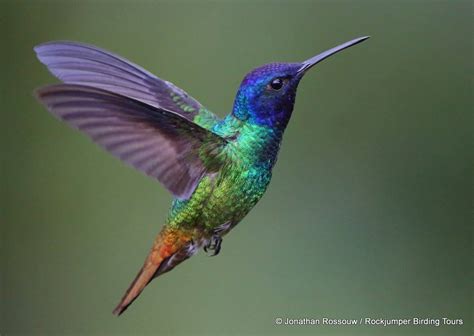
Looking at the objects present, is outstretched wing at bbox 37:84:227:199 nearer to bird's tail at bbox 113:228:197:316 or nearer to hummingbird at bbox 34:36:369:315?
hummingbird at bbox 34:36:369:315

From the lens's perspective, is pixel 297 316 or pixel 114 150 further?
pixel 297 316

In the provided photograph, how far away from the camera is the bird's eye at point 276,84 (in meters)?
1.60

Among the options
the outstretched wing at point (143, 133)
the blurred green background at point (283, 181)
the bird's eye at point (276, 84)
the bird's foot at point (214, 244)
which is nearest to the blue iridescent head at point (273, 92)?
the bird's eye at point (276, 84)

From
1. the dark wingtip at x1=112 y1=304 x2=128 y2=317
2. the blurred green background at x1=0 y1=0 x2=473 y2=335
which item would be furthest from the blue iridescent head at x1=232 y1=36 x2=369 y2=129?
the blurred green background at x1=0 y1=0 x2=473 y2=335

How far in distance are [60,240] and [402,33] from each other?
2.11m

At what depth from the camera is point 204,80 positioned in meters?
3.68

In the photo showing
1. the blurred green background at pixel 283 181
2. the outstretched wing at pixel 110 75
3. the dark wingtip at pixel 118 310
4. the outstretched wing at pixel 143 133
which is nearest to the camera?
the outstretched wing at pixel 143 133

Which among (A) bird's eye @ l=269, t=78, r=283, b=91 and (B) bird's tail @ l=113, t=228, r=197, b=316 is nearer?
(A) bird's eye @ l=269, t=78, r=283, b=91

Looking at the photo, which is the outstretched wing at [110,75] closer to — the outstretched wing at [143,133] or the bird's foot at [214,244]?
the outstretched wing at [143,133]

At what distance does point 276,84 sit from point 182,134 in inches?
10.5

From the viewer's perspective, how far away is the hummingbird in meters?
1.36

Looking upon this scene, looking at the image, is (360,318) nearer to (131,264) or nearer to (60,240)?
(131,264)

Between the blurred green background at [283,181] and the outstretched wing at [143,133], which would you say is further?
the blurred green background at [283,181]

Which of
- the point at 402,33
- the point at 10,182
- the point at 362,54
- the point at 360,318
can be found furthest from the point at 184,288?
the point at 402,33
